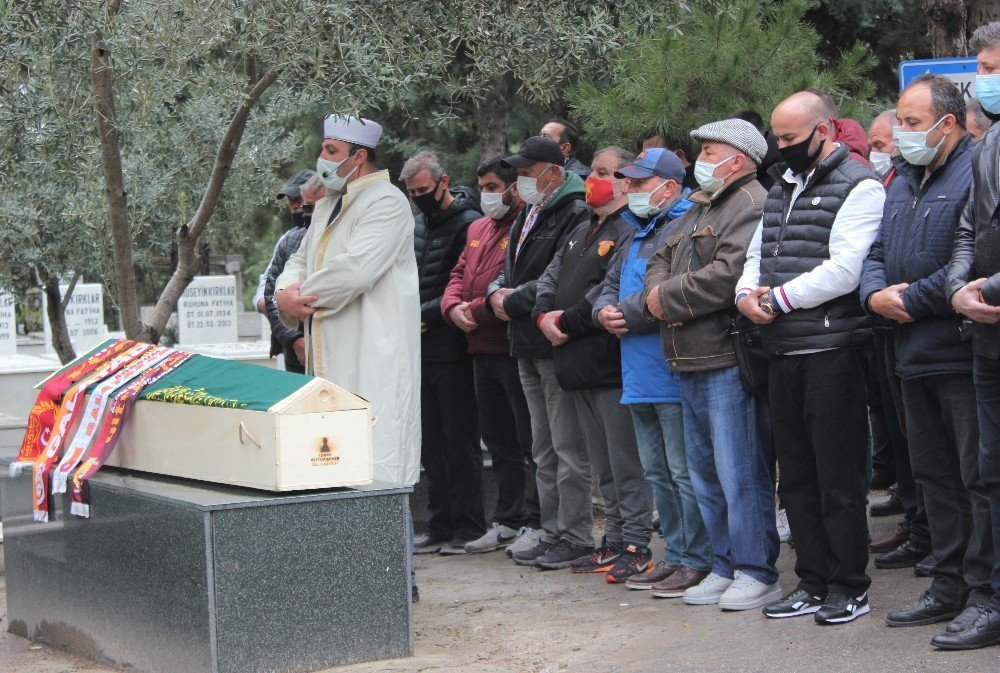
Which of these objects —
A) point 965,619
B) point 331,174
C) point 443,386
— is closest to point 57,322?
point 443,386

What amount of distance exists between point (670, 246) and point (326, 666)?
2.63 meters

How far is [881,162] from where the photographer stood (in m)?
7.47

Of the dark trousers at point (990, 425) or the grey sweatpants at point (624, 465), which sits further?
the grey sweatpants at point (624, 465)

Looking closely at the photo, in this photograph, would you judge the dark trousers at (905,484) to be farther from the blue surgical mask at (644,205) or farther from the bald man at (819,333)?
the blue surgical mask at (644,205)

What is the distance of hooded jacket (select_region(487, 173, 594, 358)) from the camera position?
7516mm

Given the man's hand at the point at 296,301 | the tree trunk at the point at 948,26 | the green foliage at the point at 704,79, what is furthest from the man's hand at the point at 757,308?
the tree trunk at the point at 948,26

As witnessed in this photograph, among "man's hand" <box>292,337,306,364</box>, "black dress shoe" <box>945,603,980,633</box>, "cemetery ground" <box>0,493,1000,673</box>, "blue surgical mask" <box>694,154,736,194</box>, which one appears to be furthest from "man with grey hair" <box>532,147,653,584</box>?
"black dress shoe" <box>945,603,980,633</box>

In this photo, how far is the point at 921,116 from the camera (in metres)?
5.45

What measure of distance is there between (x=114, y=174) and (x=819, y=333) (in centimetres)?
421

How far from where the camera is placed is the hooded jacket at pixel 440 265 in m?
8.32

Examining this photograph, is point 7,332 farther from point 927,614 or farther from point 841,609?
point 927,614

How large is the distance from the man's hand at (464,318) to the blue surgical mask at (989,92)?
349 cm

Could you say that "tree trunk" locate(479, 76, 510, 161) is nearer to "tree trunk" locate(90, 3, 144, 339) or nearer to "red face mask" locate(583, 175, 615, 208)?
"tree trunk" locate(90, 3, 144, 339)

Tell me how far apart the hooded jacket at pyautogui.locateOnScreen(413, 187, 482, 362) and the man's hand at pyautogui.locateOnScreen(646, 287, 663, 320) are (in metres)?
2.22
